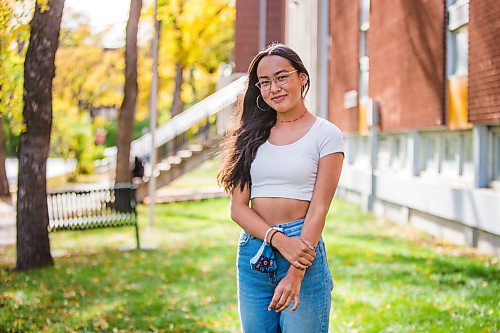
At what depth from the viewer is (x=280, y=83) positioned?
3.43 meters

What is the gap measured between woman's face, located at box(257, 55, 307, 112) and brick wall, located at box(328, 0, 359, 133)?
16.4m

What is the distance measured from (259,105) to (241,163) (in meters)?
0.29

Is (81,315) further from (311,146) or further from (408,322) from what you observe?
(311,146)

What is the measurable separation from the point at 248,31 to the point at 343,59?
33.7ft

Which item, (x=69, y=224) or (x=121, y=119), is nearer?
(x=69, y=224)

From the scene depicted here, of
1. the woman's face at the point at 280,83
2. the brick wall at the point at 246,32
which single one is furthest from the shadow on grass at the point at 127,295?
the brick wall at the point at 246,32

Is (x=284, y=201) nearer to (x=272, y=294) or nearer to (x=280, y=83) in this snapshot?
(x=272, y=294)

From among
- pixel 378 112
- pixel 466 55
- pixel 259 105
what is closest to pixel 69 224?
pixel 466 55

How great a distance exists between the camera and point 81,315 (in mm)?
7234

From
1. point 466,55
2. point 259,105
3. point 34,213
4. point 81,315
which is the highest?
point 466,55

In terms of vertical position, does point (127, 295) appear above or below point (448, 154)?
below

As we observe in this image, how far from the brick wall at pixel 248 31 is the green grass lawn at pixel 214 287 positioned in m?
17.8

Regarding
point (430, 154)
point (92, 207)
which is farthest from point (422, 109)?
point (92, 207)

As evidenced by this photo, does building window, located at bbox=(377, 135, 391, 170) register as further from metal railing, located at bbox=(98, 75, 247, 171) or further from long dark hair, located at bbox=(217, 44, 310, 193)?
long dark hair, located at bbox=(217, 44, 310, 193)
